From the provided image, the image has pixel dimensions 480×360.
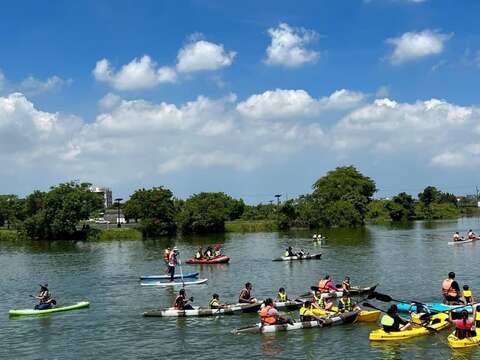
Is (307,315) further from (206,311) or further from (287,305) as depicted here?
(206,311)

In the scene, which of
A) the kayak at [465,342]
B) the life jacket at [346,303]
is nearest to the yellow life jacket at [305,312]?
the life jacket at [346,303]

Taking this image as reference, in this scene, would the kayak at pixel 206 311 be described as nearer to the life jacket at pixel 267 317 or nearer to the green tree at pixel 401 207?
the life jacket at pixel 267 317

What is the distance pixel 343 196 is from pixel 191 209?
1566 inches

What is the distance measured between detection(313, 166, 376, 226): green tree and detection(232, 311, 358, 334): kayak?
9208 centimetres

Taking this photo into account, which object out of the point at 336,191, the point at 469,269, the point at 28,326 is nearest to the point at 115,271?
the point at 28,326

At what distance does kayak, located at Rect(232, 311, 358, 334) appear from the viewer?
26.9m

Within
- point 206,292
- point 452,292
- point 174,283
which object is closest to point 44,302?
point 206,292

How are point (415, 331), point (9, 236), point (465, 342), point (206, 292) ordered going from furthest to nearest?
point (9, 236)
point (206, 292)
point (415, 331)
point (465, 342)

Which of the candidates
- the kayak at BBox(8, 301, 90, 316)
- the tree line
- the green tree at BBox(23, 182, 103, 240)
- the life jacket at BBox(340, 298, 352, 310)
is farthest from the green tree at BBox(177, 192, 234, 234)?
the life jacket at BBox(340, 298, 352, 310)

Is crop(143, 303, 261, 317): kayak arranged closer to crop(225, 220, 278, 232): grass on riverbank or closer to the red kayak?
the red kayak

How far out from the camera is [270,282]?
44406 mm

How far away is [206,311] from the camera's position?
30.8m

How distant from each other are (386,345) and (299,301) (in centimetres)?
812

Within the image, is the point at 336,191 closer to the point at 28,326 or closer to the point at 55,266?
the point at 55,266
